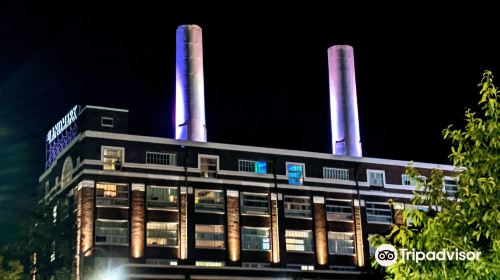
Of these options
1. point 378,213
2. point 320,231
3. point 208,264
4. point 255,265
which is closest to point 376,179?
point 378,213

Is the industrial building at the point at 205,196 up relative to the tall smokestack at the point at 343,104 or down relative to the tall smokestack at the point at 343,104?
down

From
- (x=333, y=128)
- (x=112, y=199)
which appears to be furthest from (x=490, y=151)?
(x=333, y=128)

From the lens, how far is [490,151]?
56.2ft

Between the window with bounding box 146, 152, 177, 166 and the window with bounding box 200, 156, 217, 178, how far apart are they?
2.98m

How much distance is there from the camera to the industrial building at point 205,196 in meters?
78.1

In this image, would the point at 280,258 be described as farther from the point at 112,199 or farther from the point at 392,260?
the point at 392,260

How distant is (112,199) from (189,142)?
32.8ft

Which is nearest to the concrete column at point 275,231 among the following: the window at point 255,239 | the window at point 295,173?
the window at point 255,239

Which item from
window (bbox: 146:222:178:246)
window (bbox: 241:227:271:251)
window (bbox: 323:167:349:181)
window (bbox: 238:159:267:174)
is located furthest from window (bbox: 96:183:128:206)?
window (bbox: 323:167:349:181)

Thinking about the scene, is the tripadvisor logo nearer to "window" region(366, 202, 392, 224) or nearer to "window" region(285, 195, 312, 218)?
"window" region(285, 195, 312, 218)

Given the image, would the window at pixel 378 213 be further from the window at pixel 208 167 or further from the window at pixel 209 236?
the window at pixel 208 167

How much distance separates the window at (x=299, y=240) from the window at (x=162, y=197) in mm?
12677

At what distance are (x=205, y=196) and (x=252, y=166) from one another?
684cm

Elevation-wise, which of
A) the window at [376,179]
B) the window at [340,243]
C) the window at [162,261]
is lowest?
the window at [162,261]
